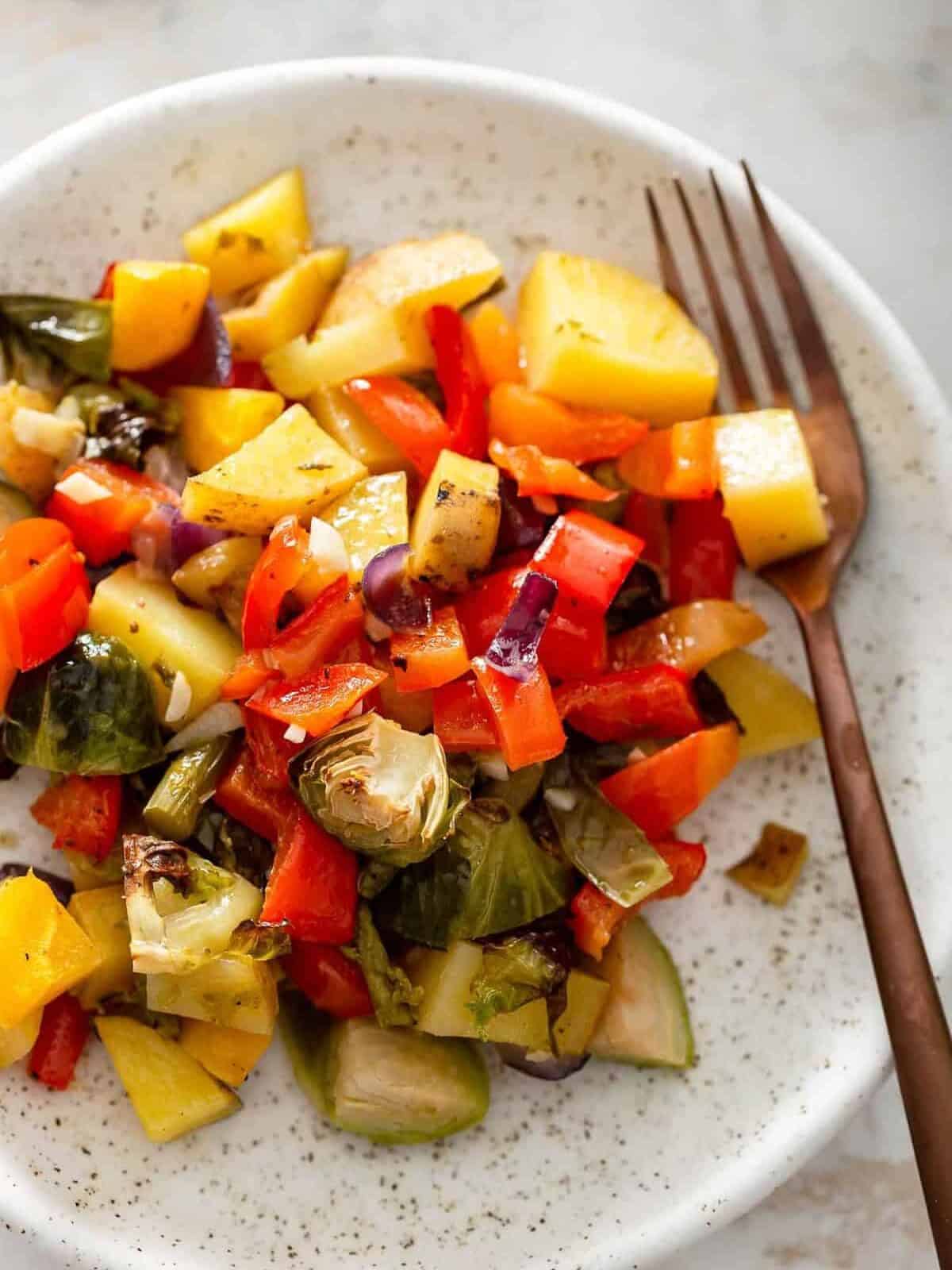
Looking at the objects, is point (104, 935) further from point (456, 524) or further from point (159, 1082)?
point (456, 524)

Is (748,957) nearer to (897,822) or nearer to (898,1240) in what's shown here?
(897,822)

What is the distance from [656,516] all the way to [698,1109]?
1.43m

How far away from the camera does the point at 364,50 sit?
3.39 meters

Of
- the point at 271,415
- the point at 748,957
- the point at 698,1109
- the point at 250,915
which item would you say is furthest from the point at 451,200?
the point at 698,1109

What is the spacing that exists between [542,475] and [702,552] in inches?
18.6

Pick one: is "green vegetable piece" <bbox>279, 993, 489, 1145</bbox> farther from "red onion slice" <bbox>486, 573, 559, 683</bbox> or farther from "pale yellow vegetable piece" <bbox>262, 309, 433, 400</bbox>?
"pale yellow vegetable piece" <bbox>262, 309, 433, 400</bbox>

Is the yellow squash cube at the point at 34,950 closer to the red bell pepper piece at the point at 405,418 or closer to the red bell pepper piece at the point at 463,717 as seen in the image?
the red bell pepper piece at the point at 463,717

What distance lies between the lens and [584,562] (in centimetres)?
267

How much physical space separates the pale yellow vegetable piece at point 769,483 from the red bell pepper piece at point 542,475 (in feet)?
1.04

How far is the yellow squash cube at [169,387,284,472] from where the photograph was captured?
2797mm

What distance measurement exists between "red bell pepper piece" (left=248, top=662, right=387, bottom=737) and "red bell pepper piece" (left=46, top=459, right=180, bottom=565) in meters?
0.53

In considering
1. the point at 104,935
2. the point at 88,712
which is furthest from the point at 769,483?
the point at 104,935

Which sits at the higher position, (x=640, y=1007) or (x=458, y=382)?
(x=458, y=382)

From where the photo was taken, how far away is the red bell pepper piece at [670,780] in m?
2.75
